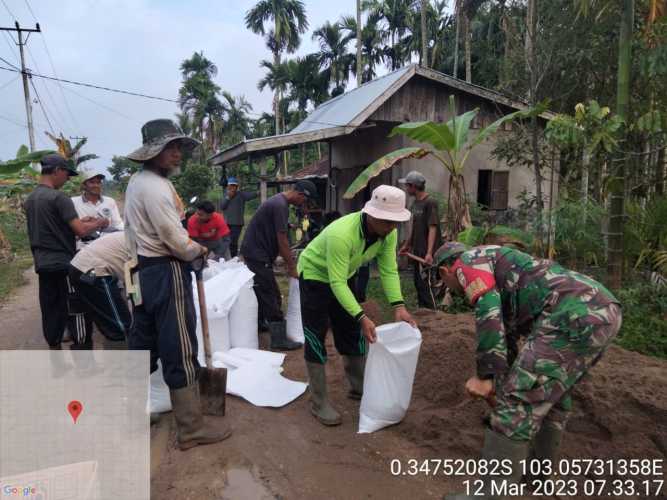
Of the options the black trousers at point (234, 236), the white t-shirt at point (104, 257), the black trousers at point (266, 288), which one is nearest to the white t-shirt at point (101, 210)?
the white t-shirt at point (104, 257)

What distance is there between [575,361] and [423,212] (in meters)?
3.40

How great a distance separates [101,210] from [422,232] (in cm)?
353

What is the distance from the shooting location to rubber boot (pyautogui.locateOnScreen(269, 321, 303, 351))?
458cm

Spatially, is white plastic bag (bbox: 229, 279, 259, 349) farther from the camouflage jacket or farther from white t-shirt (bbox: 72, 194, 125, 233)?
the camouflage jacket

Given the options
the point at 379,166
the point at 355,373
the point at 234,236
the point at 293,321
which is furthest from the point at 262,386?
the point at 234,236

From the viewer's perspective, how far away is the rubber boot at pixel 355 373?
3424 millimetres

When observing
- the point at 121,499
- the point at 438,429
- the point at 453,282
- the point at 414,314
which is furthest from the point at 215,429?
the point at 414,314

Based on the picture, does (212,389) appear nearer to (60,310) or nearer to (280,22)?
(60,310)

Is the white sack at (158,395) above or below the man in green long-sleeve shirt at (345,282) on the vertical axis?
below

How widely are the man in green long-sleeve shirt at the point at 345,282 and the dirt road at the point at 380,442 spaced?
31cm

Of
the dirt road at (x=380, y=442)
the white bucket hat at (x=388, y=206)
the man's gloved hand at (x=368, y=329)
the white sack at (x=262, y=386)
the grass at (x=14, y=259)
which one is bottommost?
the dirt road at (x=380, y=442)

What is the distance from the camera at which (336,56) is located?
2688 centimetres

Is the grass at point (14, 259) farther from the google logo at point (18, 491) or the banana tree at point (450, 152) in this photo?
the google logo at point (18, 491)

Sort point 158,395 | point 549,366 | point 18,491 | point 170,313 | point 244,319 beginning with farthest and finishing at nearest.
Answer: point 244,319
point 158,395
point 170,313
point 549,366
point 18,491
